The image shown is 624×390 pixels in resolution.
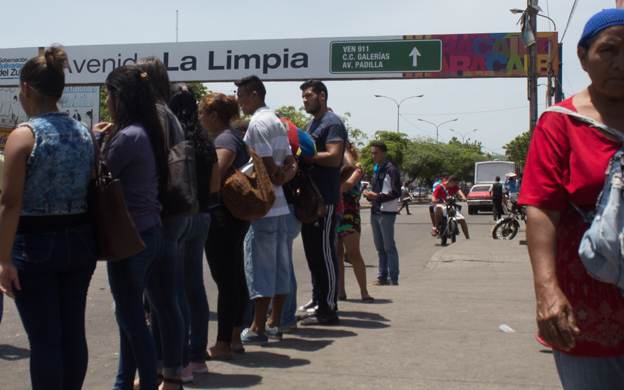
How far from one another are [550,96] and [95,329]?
17.1 metres

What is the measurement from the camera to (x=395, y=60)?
19.1 meters

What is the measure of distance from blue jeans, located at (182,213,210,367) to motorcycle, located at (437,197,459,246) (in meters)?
12.2

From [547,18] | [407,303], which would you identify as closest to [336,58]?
[547,18]

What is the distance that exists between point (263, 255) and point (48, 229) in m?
2.05

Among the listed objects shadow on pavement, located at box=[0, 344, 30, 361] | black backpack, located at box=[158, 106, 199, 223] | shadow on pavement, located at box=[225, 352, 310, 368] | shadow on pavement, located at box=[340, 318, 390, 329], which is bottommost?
shadow on pavement, located at box=[0, 344, 30, 361]

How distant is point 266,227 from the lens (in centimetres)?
455

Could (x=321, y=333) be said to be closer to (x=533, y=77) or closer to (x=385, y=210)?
(x=385, y=210)

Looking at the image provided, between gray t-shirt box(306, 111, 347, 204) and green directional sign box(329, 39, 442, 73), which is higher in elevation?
green directional sign box(329, 39, 442, 73)

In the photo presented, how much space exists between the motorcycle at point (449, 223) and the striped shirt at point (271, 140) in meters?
11.3

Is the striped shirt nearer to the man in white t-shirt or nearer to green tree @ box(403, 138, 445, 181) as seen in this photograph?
the man in white t-shirt

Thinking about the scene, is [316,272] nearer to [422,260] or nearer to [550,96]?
[422,260]

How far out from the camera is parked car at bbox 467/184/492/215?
3309 cm

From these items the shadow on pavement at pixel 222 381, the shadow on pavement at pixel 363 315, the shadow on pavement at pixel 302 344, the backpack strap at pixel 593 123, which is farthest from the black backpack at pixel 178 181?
the shadow on pavement at pixel 363 315

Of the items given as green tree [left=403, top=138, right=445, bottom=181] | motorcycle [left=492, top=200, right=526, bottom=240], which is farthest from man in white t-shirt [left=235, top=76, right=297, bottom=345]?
green tree [left=403, top=138, right=445, bottom=181]
